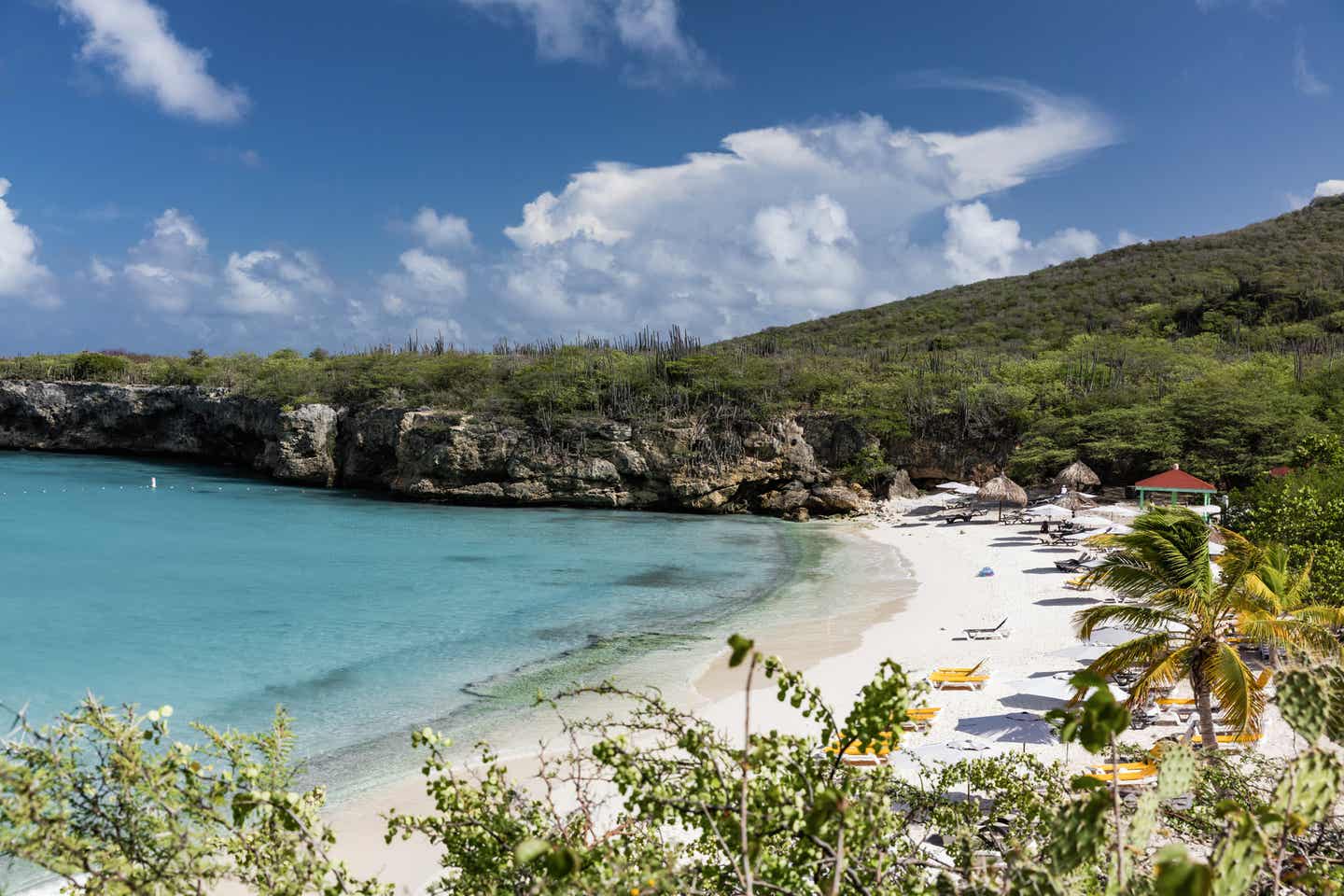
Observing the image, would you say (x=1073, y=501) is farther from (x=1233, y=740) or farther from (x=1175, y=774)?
(x=1175, y=774)

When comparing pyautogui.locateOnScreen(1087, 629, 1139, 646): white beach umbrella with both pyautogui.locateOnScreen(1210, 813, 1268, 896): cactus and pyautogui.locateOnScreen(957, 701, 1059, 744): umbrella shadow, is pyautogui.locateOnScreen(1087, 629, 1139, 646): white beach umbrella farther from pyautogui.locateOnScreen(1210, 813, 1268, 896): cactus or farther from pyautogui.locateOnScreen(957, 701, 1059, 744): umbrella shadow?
pyautogui.locateOnScreen(1210, 813, 1268, 896): cactus

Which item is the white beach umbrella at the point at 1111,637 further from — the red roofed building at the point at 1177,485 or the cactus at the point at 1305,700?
the red roofed building at the point at 1177,485

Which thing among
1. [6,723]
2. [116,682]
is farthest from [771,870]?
[116,682]

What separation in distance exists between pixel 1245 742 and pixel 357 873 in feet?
33.1

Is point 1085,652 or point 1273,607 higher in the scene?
point 1273,607

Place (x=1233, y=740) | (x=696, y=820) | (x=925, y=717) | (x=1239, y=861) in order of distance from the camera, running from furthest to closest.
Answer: (x=925, y=717) → (x=1233, y=740) → (x=696, y=820) → (x=1239, y=861)

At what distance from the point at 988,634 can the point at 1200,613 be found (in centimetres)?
787

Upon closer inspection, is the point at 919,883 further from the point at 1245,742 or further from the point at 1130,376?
the point at 1130,376

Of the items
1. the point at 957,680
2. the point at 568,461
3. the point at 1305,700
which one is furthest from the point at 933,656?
the point at 568,461

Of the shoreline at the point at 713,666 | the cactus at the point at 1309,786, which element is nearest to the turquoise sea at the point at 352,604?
the shoreline at the point at 713,666

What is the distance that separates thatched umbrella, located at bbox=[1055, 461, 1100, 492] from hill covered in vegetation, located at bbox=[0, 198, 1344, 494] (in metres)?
1.57

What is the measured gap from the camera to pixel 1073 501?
1141 inches

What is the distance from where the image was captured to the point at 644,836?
4137 mm

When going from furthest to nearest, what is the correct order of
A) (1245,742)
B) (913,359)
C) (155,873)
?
(913,359)
(1245,742)
(155,873)
